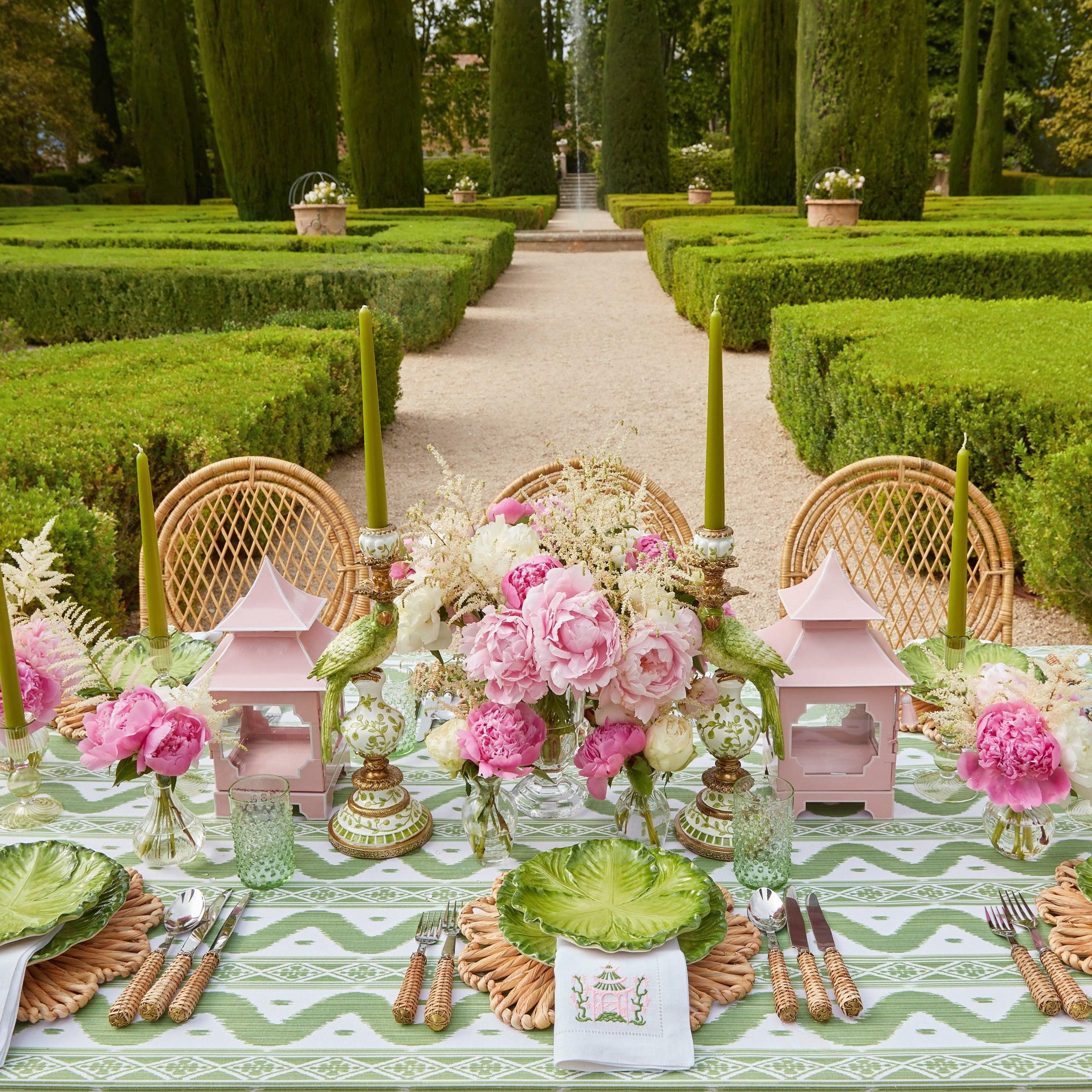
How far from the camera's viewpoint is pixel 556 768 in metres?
1.41

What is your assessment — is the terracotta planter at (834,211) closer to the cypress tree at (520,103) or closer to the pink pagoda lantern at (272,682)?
the pink pagoda lantern at (272,682)

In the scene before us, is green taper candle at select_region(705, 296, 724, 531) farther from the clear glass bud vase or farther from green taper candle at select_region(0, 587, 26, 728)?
green taper candle at select_region(0, 587, 26, 728)

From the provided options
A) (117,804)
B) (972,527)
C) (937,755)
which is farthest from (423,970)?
(972,527)

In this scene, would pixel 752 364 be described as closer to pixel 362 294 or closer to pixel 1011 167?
pixel 362 294

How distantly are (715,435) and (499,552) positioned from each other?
0.30m

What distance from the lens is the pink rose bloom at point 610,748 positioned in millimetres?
1282

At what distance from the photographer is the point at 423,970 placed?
117cm

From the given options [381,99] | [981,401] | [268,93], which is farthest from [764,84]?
[981,401]

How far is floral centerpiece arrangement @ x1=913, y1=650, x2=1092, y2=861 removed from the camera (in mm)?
1308

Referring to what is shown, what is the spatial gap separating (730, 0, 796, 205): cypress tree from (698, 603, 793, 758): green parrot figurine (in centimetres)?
1543

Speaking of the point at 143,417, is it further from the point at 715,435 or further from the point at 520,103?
the point at 520,103

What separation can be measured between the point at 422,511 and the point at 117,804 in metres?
A: 0.71

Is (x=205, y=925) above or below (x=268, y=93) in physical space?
below

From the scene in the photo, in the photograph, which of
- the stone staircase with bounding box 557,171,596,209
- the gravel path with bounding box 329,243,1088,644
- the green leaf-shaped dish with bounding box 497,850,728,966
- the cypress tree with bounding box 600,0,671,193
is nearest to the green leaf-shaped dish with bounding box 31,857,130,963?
the green leaf-shaped dish with bounding box 497,850,728,966
